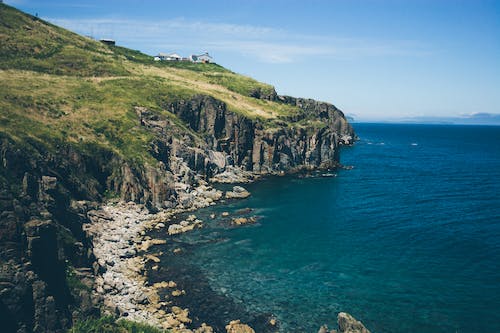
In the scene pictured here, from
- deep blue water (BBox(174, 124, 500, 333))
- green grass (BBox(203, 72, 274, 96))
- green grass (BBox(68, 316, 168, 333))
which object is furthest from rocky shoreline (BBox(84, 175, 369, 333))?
green grass (BBox(203, 72, 274, 96))

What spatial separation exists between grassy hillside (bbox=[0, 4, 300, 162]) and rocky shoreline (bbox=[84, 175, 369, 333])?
1752cm

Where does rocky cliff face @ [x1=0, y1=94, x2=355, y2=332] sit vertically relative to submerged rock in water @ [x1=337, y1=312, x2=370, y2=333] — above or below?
above

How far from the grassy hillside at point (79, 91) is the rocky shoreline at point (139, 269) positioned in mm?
17522

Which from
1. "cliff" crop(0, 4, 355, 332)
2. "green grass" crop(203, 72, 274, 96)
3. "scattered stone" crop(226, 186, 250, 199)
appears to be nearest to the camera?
"cliff" crop(0, 4, 355, 332)

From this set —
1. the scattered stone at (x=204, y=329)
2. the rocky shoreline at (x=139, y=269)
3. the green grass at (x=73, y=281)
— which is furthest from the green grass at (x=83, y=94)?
the scattered stone at (x=204, y=329)

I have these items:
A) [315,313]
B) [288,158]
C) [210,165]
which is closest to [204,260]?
[315,313]

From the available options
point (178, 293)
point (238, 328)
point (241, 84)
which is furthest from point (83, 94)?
point (238, 328)

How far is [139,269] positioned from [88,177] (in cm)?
3156

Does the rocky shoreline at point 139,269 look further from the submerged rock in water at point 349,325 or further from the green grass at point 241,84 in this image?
the green grass at point 241,84

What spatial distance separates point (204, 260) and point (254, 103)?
10394 cm

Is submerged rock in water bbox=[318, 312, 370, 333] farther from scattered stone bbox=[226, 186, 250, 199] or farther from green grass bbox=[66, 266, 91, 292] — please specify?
scattered stone bbox=[226, 186, 250, 199]

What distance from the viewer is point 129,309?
42312 millimetres

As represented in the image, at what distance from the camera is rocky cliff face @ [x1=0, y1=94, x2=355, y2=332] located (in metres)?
35.7

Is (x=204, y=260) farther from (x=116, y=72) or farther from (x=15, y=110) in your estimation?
(x=116, y=72)
